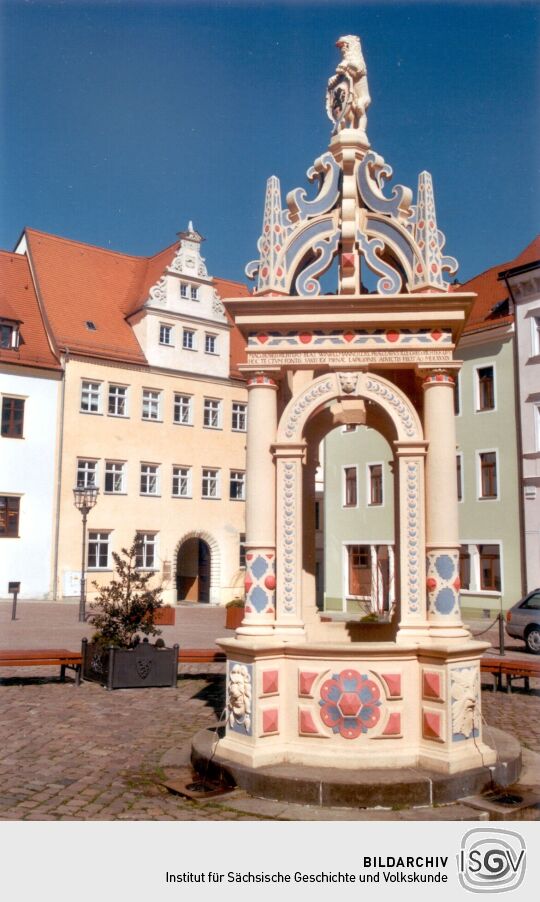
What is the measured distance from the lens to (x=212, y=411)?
3275 centimetres

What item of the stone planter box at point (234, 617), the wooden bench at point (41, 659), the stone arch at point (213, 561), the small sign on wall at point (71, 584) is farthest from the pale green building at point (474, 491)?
the wooden bench at point (41, 659)

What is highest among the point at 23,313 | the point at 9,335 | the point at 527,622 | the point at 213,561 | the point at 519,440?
the point at 23,313

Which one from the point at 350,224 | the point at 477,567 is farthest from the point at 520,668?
the point at 477,567

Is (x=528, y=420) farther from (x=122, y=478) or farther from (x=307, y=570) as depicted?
(x=307, y=570)

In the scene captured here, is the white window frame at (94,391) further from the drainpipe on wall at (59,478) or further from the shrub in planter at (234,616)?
the shrub in planter at (234,616)

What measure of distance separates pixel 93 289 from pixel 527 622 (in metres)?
21.2

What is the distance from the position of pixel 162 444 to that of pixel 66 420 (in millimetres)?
3866

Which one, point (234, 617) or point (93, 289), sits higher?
point (93, 289)

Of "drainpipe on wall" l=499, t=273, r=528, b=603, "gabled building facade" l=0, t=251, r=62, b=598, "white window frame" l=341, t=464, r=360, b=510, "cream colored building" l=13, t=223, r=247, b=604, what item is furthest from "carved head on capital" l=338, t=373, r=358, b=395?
"gabled building facade" l=0, t=251, r=62, b=598

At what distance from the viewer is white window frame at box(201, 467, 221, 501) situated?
3262 cm

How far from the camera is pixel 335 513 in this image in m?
28.6

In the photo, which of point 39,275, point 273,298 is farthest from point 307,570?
point 39,275
